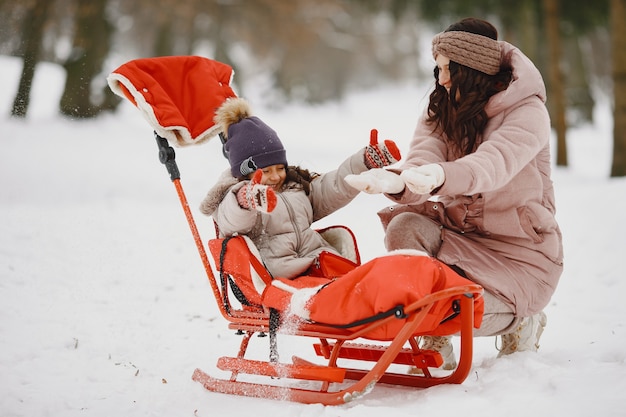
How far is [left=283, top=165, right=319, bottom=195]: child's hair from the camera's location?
4.04 metres

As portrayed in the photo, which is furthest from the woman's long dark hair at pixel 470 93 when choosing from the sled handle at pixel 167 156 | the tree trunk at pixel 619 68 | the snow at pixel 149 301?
the tree trunk at pixel 619 68

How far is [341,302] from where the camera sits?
10.4ft

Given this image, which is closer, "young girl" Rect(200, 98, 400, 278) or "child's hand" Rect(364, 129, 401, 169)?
"young girl" Rect(200, 98, 400, 278)

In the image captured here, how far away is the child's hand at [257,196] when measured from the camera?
3254 mm

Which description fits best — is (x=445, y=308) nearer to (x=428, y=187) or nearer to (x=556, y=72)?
(x=428, y=187)

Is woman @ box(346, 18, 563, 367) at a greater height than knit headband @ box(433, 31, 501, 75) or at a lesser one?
lesser

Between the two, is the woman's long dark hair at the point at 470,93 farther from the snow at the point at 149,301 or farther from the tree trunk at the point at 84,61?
the tree trunk at the point at 84,61

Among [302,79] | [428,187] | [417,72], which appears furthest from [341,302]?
[417,72]

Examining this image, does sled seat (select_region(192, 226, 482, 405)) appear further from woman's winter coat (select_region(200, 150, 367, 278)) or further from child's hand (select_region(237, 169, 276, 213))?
child's hand (select_region(237, 169, 276, 213))

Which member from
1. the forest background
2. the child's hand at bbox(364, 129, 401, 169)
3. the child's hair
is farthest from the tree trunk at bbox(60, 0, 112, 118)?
the child's hand at bbox(364, 129, 401, 169)

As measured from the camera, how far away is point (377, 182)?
312 cm

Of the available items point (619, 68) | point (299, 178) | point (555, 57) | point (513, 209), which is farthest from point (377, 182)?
point (555, 57)

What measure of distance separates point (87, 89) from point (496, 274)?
11024mm

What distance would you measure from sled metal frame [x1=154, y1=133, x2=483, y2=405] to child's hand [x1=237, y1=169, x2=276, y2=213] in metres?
0.56
